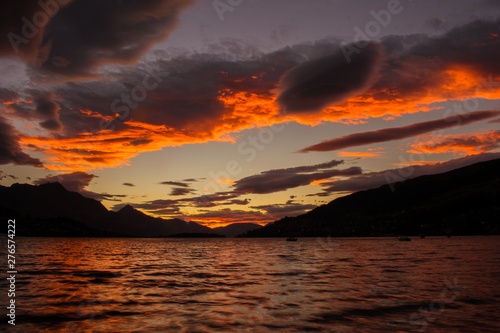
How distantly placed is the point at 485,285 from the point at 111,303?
32.8m

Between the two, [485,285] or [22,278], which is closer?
[485,285]

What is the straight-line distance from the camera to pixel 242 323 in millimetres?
17750

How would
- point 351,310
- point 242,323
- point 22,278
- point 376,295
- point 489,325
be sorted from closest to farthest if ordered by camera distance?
point 489,325 < point 242,323 < point 351,310 < point 376,295 < point 22,278

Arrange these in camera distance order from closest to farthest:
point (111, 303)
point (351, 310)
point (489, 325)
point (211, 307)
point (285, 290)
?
1. point (489, 325)
2. point (351, 310)
3. point (211, 307)
4. point (111, 303)
5. point (285, 290)

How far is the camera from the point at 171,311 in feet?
68.7

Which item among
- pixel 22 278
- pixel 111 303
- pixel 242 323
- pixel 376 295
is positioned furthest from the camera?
pixel 22 278

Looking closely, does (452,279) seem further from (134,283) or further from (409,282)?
(134,283)

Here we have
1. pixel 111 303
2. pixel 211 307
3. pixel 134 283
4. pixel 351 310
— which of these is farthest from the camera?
pixel 134 283

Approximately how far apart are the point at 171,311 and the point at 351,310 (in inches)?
464

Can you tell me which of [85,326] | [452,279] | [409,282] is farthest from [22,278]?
[452,279]

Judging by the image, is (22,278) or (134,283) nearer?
(134,283)

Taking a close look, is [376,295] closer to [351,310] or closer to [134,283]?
[351,310]

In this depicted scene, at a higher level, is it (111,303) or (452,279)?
(111,303)

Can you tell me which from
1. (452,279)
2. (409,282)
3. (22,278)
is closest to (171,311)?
(409,282)
